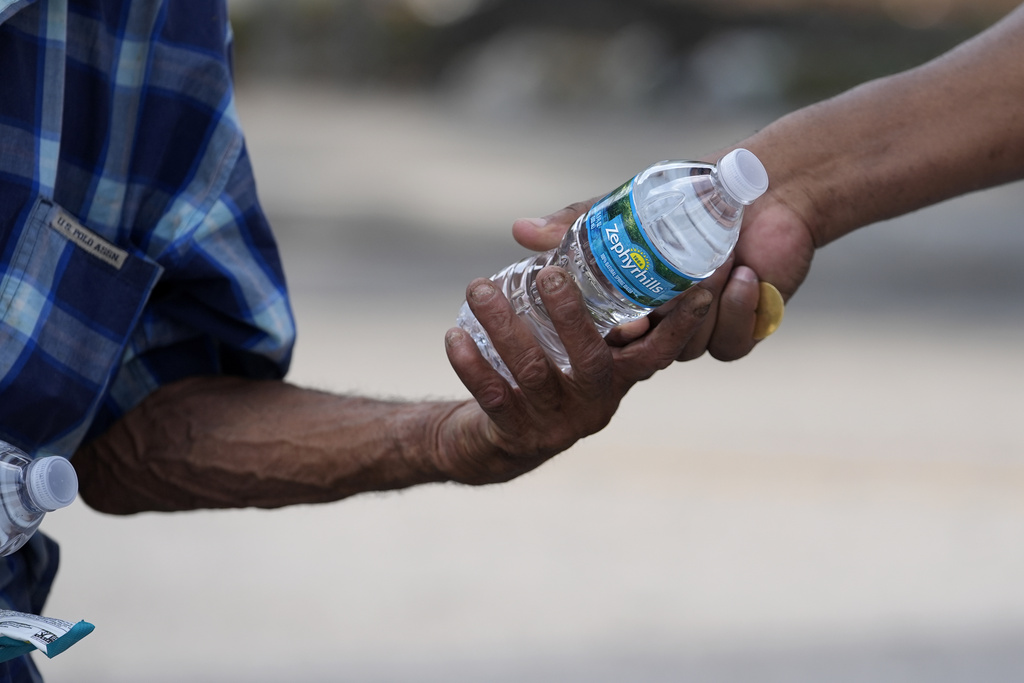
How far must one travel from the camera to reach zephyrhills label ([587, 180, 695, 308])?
136cm

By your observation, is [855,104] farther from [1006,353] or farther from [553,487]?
[1006,353]

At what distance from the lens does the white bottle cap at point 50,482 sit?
4.23ft

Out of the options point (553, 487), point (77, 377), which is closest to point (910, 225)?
point (553, 487)

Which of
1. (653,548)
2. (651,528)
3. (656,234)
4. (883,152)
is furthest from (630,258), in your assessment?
(651,528)

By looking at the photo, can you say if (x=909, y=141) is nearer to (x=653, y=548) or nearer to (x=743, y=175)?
(x=743, y=175)

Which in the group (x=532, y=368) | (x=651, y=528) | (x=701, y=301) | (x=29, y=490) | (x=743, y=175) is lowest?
(x=29, y=490)

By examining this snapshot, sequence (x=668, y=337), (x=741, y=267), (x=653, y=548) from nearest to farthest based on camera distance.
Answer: (x=668, y=337)
(x=741, y=267)
(x=653, y=548)

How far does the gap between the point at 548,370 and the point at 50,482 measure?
0.64 metres

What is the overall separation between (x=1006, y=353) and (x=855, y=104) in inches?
217

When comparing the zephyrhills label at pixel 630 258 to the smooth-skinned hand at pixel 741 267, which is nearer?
the zephyrhills label at pixel 630 258

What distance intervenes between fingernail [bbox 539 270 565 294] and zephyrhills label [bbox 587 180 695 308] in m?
0.06

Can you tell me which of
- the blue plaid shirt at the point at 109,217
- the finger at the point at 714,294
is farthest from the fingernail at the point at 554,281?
the blue plaid shirt at the point at 109,217

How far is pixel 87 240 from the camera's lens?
1525mm

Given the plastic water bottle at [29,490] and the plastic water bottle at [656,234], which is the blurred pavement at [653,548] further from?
the plastic water bottle at [29,490]
